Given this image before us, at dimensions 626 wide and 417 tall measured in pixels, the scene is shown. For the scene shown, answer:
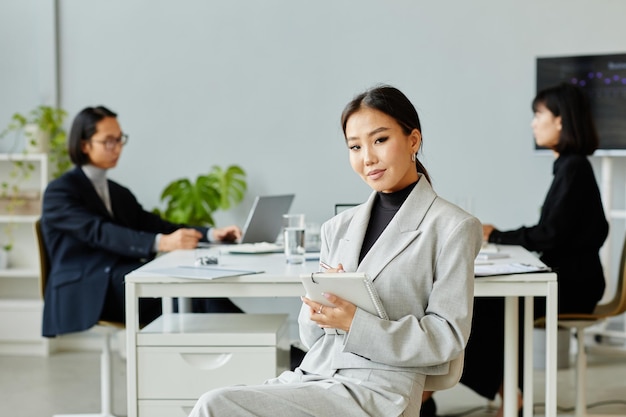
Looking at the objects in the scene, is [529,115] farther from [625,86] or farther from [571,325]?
[571,325]

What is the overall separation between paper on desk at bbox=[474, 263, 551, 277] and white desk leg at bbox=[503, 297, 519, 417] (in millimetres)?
162

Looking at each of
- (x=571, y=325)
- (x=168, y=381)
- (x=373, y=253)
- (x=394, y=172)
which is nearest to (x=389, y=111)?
(x=394, y=172)

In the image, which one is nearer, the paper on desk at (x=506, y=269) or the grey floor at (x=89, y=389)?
the paper on desk at (x=506, y=269)

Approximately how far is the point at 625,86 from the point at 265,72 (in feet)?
6.54

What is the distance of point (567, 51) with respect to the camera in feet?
16.7

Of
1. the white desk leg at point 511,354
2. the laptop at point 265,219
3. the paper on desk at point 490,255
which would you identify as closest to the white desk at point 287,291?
the white desk leg at point 511,354

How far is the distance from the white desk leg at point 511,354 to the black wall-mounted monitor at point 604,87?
1961 mm

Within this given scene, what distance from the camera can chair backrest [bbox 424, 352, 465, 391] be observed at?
7.09ft

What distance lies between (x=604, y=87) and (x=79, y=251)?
284 cm

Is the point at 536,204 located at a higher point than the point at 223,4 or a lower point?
lower

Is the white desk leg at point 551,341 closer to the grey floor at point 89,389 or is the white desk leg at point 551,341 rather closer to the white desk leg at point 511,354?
the white desk leg at point 511,354

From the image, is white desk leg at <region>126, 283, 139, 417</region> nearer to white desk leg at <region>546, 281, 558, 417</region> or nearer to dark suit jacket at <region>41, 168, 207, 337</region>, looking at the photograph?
dark suit jacket at <region>41, 168, 207, 337</region>

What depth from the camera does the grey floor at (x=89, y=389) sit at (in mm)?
4113

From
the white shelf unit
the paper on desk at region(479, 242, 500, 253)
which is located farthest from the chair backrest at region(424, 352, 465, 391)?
the white shelf unit
